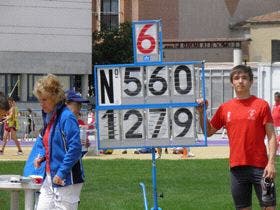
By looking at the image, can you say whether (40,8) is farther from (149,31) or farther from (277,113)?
(149,31)

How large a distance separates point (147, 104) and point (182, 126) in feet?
1.59

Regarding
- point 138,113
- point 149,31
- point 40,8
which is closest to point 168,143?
point 138,113

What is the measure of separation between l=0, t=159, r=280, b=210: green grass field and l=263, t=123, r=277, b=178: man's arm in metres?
4.61

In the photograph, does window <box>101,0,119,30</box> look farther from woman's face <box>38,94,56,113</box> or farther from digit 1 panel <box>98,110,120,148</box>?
woman's face <box>38,94,56,113</box>

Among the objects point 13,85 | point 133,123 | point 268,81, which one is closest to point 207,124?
point 133,123

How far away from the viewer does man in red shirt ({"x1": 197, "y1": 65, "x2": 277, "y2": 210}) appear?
9.91 metres

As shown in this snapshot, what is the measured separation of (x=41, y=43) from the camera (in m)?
51.2

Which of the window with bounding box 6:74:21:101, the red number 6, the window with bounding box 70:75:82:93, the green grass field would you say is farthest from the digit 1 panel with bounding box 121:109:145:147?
the window with bounding box 70:75:82:93

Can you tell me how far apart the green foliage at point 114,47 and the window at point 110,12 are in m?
6.13

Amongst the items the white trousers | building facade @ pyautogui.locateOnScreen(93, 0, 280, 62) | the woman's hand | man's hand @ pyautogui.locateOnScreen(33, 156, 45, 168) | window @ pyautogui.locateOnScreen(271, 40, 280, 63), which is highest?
building facade @ pyautogui.locateOnScreen(93, 0, 280, 62)

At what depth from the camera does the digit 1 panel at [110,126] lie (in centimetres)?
1182

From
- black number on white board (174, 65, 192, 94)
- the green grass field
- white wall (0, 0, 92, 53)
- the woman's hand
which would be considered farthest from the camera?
white wall (0, 0, 92, 53)

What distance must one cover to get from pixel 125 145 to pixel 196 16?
59.8 m

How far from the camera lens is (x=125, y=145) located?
11.8 m
